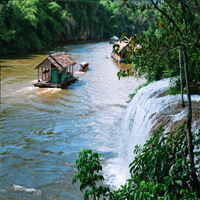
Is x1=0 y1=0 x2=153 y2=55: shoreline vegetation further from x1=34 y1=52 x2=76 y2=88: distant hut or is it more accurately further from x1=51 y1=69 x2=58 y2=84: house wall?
x1=51 y1=69 x2=58 y2=84: house wall

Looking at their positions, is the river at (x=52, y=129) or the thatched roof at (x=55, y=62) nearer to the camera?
the river at (x=52, y=129)

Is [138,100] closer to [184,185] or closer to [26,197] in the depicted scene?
[26,197]

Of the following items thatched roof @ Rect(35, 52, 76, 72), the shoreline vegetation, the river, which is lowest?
the river

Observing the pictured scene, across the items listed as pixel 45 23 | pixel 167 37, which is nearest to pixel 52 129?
pixel 167 37

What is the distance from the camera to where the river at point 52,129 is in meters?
8.66

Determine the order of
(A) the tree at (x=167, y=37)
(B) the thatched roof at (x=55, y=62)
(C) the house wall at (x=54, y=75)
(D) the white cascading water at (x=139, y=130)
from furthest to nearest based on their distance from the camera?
(C) the house wall at (x=54, y=75) < (B) the thatched roof at (x=55, y=62) < (D) the white cascading water at (x=139, y=130) < (A) the tree at (x=167, y=37)

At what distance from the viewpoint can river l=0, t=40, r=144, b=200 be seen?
8656mm

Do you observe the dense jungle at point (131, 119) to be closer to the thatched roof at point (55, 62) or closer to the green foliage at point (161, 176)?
the green foliage at point (161, 176)

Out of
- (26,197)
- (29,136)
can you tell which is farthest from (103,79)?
(26,197)

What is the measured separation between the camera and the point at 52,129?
13.2m

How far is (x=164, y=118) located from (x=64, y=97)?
11.6 metres

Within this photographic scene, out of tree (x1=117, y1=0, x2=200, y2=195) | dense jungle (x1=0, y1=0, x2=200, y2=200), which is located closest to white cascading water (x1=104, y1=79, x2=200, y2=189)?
dense jungle (x1=0, y1=0, x2=200, y2=200)

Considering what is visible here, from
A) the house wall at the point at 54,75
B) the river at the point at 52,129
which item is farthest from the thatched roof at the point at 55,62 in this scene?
the river at the point at 52,129

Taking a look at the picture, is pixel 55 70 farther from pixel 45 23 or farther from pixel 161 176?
pixel 45 23
